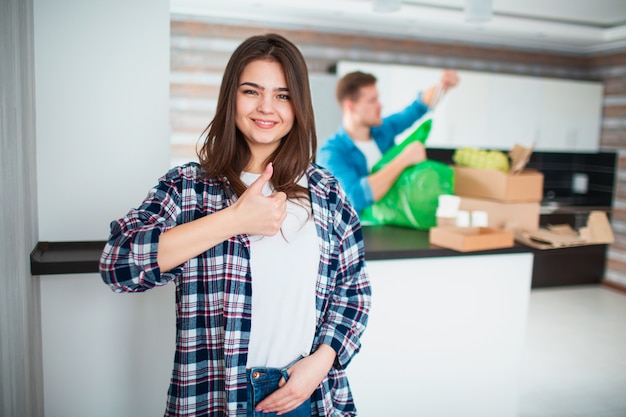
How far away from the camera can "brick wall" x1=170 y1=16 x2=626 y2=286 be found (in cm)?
472

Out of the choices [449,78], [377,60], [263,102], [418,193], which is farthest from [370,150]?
[377,60]

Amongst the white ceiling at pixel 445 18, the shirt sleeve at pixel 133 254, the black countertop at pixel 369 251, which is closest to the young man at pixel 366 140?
the black countertop at pixel 369 251

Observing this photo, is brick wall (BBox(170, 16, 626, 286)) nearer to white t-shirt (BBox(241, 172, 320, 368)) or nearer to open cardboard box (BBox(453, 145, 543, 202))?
open cardboard box (BBox(453, 145, 543, 202))

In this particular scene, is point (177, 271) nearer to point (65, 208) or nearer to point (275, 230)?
point (275, 230)

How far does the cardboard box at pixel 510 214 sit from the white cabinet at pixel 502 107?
8.64 ft

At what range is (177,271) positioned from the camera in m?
1.14

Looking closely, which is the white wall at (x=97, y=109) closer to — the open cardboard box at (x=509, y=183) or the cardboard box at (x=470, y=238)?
the cardboard box at (x=470, y=238)

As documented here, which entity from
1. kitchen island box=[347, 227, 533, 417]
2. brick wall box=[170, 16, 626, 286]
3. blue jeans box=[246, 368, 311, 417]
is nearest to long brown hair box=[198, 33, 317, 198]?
blue jeans box=[246, 368, 311, 417]

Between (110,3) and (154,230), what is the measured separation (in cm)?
104

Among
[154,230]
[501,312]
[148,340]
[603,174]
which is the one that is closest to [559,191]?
[603,174]

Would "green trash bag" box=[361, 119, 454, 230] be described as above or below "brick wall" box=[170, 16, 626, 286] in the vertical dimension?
below

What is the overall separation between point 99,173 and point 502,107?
468 centimetres

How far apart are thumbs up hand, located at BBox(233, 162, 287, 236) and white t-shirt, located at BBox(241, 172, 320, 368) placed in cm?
10

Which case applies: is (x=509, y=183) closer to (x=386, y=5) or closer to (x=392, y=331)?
(x=392, y=331)
